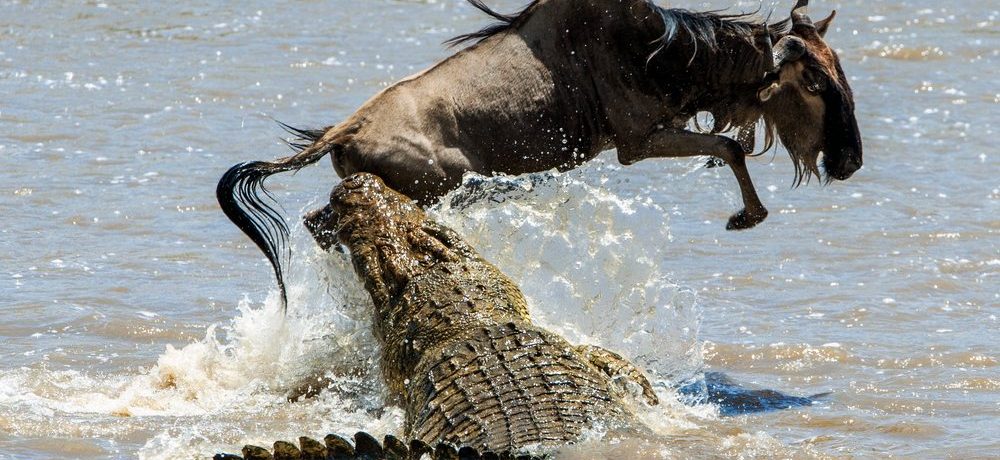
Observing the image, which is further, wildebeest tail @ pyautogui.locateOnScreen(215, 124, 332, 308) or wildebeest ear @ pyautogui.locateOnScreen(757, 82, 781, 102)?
wildebeest ear @ pyautogui.locateOnScreen(757, 82, 781, 102)

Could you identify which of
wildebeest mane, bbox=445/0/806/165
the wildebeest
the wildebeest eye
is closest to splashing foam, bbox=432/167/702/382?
the wildebeest

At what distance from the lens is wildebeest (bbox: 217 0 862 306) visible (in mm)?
6586

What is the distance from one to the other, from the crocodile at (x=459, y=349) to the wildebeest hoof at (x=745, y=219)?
1252mm

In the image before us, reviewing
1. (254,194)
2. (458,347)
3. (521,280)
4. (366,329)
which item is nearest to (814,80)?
(521,280)

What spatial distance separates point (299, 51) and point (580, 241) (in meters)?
8.11

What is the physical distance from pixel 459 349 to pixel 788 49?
2464mm

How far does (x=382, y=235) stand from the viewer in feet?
20.0

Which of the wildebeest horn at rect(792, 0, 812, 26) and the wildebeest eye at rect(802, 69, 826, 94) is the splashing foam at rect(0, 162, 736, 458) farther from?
the wildebeest horn at rect(792, 0, 812, 26)

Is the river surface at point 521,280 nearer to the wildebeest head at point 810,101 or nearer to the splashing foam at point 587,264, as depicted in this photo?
the splashing foam at point 587,264

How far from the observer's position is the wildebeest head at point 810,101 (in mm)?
7000

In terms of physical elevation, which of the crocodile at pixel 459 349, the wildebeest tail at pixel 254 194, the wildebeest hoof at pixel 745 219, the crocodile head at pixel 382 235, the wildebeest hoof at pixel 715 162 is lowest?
the wildebeest hoof at pixel 745 219

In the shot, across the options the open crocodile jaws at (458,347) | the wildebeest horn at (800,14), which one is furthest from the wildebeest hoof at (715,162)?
the open crocodile jaws at (458,347)

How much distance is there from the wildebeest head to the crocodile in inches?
69.8

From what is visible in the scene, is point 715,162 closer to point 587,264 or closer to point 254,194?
point 587,264
